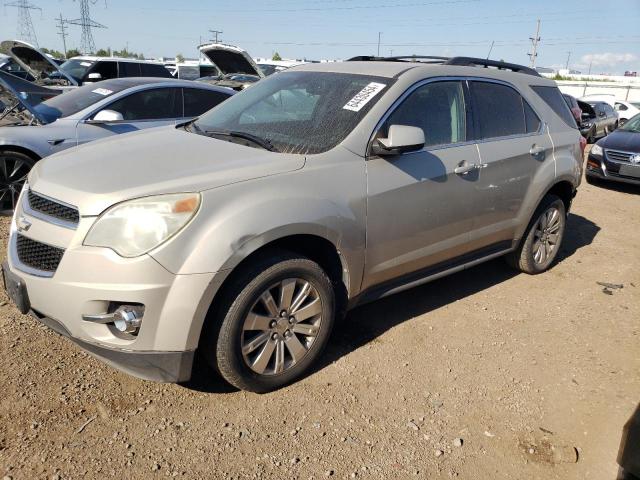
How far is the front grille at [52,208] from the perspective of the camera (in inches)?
101

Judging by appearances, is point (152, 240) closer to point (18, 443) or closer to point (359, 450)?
point (18, 443)

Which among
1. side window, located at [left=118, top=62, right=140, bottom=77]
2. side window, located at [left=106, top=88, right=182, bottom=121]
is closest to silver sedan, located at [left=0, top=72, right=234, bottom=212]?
side window, located at [left=106, top=88, right=182, bottom=121]

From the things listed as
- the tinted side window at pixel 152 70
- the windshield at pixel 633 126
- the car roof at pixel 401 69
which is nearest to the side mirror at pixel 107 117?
the car roof at pixel 401 69

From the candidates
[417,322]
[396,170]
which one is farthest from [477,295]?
[396,170]

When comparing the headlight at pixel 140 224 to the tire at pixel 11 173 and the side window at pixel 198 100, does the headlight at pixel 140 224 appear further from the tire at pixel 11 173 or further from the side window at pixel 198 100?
the side window at pixel 198 100

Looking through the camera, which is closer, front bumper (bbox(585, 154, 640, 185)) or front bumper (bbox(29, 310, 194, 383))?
front bumper (bbox(29, 310, 194, 383))

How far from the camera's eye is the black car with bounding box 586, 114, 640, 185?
907 centimetres

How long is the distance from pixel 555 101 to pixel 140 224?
13.0ft

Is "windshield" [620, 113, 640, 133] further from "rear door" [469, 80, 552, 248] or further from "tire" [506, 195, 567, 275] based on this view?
"rear door" [469, 80, 552, 248]

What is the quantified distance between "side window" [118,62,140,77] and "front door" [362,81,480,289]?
12.0 meters

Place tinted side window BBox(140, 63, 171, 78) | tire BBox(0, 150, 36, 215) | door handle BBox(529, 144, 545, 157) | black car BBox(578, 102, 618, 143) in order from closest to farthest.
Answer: door handle BBox(529, 144, 545, 157) → tire BBox(0, 150, 36, 215) → tinted side window BBox(140, 63, 171, 78) → black car BBox(578, 102, 618, 143)

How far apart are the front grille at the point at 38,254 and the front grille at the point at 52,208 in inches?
6.1

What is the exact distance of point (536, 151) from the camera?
439 centimetres

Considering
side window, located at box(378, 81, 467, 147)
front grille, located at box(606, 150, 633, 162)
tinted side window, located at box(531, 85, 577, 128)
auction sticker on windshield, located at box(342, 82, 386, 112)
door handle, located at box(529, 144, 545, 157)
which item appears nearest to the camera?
auction sticker on windshield, located at box(342, 82, 386, 112)
